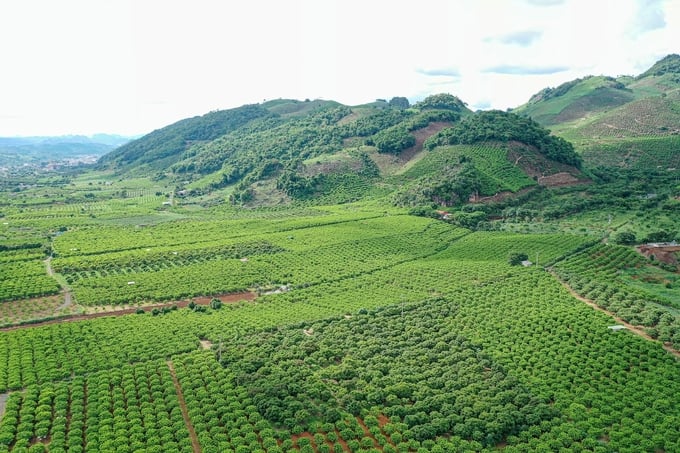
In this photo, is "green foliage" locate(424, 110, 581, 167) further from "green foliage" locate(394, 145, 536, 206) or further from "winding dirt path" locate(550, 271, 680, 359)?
"winding dirt path" locate(550, 271, 680, 359)

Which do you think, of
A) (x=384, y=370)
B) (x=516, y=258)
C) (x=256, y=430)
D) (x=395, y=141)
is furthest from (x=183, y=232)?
(x=395, y=141)

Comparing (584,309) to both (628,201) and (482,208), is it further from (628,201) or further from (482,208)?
(628,201)

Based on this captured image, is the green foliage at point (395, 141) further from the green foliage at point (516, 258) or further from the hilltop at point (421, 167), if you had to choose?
the green foliage at point (516, 258)

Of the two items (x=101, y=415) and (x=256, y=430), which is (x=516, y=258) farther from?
(x=101, y=415)

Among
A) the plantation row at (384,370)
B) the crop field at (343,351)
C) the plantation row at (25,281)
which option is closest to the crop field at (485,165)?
the crop field at (343,351)

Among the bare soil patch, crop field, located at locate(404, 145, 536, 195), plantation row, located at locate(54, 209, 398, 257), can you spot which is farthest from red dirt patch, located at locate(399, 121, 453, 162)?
the bare soil patch

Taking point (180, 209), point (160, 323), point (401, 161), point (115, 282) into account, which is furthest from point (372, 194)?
point (160, 323)
